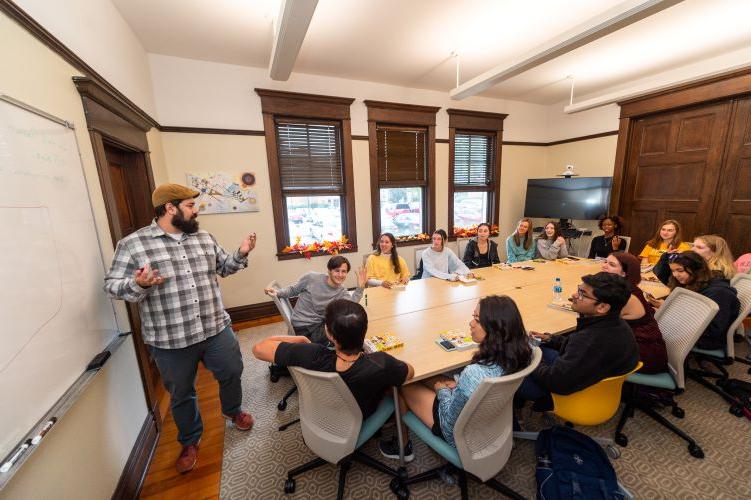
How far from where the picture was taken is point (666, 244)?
3295mm

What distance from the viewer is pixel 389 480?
1.67 metres

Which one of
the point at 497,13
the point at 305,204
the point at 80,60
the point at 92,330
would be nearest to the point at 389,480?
the point at 92,330

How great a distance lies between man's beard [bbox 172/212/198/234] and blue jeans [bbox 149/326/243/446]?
674 millimetres

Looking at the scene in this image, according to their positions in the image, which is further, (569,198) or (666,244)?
(569,198)

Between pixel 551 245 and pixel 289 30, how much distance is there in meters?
3.73

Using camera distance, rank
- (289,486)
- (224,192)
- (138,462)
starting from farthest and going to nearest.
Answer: (224,192), (138,462), (289,486)

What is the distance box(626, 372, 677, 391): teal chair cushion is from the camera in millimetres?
1740

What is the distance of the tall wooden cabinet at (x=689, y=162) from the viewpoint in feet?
11.2

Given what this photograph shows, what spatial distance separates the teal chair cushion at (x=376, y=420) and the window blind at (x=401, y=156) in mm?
3294

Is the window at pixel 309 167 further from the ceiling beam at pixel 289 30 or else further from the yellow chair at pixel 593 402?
the yellow chair at pixel 593 402

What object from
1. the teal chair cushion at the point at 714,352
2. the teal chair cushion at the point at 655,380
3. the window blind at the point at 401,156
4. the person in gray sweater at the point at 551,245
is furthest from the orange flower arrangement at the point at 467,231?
the teal chair cushion at the point at 655,380

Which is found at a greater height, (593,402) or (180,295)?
(180,295)

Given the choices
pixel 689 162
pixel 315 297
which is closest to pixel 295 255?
pixel 315 297

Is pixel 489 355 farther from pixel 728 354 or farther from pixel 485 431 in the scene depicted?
pixel 728 354
